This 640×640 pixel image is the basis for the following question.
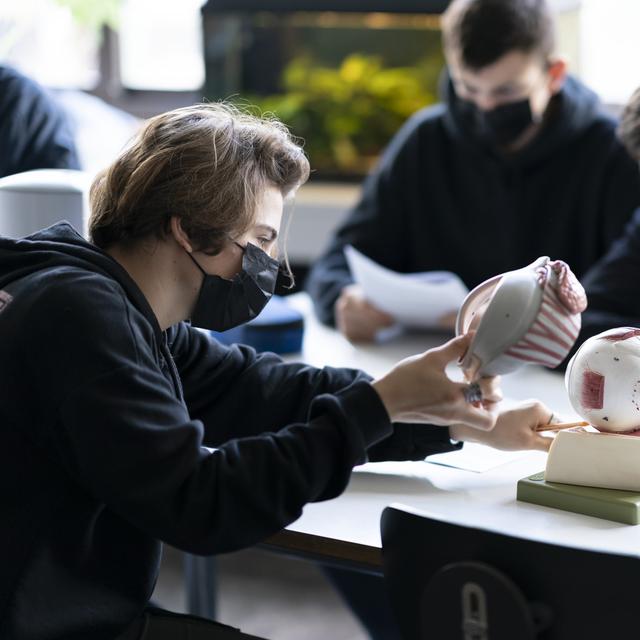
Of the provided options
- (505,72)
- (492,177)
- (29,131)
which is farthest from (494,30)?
(29,131)

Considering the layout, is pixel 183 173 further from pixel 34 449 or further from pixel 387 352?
pixel 387 352

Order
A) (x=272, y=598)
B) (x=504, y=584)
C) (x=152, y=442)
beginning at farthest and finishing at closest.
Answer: (x=272, y=598)
(x=152, y=442)
(x=504, y=584)

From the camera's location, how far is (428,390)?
1218 mm

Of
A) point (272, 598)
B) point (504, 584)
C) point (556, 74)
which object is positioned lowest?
point (272, 598)

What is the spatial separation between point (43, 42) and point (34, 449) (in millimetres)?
3292

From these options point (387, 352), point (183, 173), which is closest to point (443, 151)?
point (387, 352)

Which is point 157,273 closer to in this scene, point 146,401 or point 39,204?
point 146,401

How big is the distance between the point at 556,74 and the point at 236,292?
1324 mm

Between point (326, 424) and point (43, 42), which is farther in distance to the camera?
point (43, 42)

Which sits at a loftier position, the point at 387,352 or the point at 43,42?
the point at 43,42

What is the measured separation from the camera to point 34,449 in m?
1.17

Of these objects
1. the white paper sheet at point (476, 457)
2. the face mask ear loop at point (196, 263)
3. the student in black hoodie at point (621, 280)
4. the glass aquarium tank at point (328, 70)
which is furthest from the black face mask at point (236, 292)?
the glass aquarium tank at point (328, 70)

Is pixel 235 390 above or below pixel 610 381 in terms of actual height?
below

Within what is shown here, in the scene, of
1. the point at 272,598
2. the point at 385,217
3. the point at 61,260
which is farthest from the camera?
the point at 272,598
